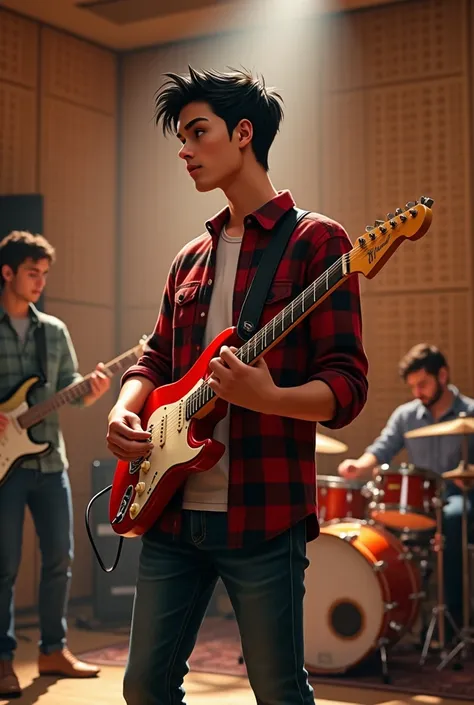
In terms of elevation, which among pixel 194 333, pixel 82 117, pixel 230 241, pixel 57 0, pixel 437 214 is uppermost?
pixel 57 0

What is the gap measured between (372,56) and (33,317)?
289cm

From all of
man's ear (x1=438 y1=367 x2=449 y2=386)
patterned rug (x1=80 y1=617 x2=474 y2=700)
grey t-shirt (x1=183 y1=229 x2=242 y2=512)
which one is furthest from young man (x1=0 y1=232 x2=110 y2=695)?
grey t-shirt (x1=183 y1=229 x2=242 y2=512)

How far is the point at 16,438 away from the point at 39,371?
0.33 m

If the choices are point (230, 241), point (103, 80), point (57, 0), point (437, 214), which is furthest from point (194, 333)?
point (103, 80)

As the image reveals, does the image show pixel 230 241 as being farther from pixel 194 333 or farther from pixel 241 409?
pixel 241 409

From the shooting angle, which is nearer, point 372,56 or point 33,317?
→ point 33,317

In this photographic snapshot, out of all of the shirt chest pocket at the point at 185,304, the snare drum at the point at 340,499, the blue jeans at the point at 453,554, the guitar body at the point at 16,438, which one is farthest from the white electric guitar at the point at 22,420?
the shirt chest pocket at the point at 185,304

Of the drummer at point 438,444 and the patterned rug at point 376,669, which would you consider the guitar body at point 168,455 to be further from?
the drummer at point 438,444

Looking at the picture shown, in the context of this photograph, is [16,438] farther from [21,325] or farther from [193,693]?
[193,693]

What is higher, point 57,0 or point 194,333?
point 57,0

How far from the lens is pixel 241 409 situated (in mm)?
1984

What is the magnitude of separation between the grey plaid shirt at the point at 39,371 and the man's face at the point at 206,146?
7.83ft

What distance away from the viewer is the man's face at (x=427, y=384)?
5.25m

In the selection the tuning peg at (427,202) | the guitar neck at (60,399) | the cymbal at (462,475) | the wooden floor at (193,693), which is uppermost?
the tuning peg at (427,202)
